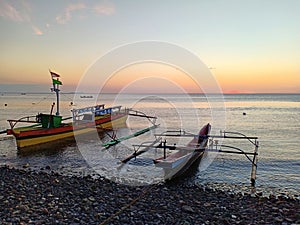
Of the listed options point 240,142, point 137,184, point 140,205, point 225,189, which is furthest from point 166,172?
point 240,142

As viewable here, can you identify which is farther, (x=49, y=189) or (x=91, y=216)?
(x=49, y=189)

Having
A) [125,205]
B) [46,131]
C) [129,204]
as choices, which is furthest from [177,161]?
[46,131]

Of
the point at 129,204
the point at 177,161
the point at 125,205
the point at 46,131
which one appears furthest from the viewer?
the point at 46,131

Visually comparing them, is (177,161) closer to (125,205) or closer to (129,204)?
(129,204)

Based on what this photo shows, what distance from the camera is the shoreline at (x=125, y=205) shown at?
21.1 feet

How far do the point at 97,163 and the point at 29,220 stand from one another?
8172 millimetres

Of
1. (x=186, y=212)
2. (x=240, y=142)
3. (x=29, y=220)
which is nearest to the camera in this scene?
(x=29, y=220)

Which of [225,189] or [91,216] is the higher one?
[91,216]

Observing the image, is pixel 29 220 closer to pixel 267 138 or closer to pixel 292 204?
pixel 292 204

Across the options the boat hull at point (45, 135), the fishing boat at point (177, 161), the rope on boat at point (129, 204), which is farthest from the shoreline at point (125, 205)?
the boat hull at point (45, 135)

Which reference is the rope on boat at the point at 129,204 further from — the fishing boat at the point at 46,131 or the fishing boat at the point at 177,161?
the fishing boat at the point at 46,131

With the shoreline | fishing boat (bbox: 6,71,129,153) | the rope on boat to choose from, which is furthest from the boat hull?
the rope on boat

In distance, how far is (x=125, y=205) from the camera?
291 inches

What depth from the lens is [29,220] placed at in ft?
19.9
